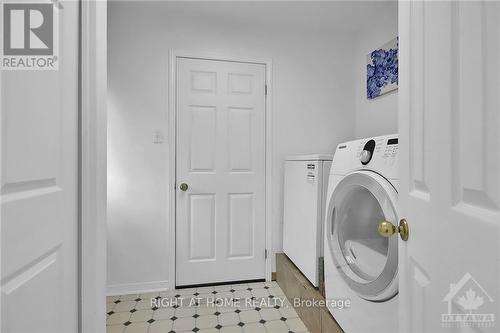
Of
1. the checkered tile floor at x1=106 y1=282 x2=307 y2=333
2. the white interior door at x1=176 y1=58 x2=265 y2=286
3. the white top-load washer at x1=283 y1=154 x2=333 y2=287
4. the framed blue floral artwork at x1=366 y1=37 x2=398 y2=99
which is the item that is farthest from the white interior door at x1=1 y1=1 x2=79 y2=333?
the framed blue floral artwork at x1=366 y1=37 x2=398 y2=99

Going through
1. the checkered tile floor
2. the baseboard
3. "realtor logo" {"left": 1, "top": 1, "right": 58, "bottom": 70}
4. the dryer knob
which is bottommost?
the checkered tile floor

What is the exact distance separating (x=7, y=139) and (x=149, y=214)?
1.73 m

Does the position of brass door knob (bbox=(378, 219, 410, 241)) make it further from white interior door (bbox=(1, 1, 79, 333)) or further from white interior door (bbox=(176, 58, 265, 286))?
white interior door (bbox=(176, 58, 265, 286))

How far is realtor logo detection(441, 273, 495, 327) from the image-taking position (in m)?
0.50

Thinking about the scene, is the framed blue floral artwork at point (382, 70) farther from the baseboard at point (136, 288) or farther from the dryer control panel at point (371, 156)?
the baseboard at point (136, 288)

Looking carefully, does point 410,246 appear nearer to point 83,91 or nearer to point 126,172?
point 83,91

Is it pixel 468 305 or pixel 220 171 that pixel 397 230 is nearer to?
pixel 468 305

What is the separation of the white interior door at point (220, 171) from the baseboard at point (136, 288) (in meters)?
0.15

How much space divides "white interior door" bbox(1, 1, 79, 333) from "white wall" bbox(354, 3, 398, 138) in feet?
6.76

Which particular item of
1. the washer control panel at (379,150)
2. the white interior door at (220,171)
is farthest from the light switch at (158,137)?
the washer control panel at (379,150)

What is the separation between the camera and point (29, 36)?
2.30ft

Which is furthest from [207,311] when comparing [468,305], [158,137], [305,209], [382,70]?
[382,70]

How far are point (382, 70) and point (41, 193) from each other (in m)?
2.33

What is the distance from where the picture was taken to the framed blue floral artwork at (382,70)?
2035 millimetres
